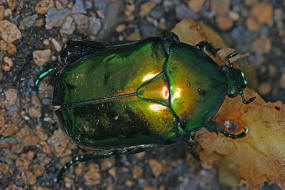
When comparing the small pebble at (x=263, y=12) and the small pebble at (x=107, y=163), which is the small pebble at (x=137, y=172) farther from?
the small pebble at (x=263, y=12)

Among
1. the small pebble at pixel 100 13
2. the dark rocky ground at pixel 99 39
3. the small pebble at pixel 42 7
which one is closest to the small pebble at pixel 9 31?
the dark rocky ground at pixel 99 39

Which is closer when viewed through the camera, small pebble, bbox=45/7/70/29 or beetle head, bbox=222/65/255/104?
beetle head, bbox=222/65/255/104

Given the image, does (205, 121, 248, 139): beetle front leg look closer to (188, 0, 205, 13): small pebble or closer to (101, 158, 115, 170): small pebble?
(101, 158, 115, 170): small pebble

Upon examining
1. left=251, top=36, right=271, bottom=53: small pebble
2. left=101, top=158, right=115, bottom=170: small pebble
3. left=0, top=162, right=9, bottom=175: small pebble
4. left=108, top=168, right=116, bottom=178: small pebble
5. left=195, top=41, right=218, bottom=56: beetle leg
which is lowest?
left=108, top=168, right=116, bottom=178: small pebble

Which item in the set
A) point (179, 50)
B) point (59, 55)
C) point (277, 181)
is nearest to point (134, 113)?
point (179, 50)

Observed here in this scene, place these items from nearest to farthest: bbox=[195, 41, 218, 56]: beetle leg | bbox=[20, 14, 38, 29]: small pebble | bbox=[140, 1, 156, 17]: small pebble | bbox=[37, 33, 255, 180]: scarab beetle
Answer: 1. bbox=[37, 33, 255, 180]: scarab beetle
2. bbox=[195, 41, 218, 56]: beetle leg
3. bbox=[20, 14, 38, 29]: small pebble
4. bbox=[140, 1, 156, 17]: small pebble

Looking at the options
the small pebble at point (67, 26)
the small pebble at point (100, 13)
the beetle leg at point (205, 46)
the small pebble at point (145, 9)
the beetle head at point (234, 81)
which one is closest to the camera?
the beetle head at point (234, 81)

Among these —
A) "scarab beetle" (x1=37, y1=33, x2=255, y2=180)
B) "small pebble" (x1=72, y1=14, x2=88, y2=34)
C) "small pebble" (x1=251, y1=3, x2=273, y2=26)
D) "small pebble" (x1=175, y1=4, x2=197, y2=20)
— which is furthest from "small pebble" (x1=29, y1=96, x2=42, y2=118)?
"small pebble" (x1=251, y1=3, x2=273, y2=26)
